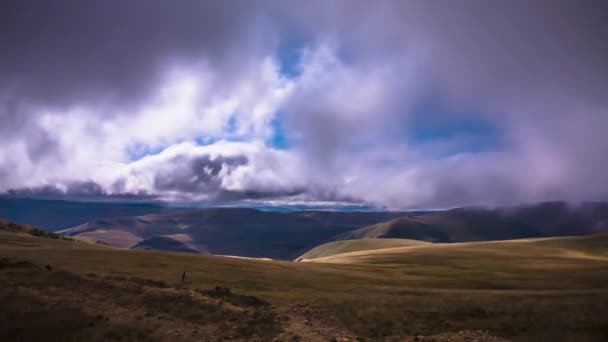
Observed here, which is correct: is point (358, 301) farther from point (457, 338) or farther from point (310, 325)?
point (457, 338)

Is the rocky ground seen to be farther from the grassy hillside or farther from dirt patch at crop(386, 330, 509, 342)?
the grassy hillside

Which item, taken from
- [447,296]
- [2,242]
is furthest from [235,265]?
[2,242]

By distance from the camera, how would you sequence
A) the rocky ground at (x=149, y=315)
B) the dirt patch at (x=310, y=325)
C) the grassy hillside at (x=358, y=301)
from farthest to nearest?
the grassy hillside at (x=358, y=301)
the dirt patch at (x=310, y=325)
the rocky ground at (x=149, y=315)

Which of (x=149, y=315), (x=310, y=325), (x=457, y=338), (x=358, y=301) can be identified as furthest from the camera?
(x=358, y=301)

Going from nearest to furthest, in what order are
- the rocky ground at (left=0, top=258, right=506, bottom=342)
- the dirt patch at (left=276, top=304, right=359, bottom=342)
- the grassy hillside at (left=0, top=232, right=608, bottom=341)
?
the rocky ground at (left=0, top=258, right=506, bottom=342) → the dirt patch at (left=276, top=304, right=359, bottom=342) → the grassy hillside at (left=0, top=232, right=608, bottom=341)

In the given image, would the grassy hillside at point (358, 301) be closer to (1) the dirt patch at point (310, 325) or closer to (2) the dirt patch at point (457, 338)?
(1) the dirt patch at point (310, 325)

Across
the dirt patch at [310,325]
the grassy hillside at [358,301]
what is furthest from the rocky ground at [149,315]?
the grassy hillside at [358,301]

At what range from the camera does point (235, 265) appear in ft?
189

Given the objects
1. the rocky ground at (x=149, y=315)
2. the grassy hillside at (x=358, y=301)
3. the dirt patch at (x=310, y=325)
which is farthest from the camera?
the grassy hillside at (x=358, y=301)

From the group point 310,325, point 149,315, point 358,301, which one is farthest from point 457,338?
point 149,315

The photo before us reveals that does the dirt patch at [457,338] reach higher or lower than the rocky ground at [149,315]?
lower

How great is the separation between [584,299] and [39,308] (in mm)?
45821

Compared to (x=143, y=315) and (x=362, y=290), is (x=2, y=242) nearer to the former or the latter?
(x=143, y=315)

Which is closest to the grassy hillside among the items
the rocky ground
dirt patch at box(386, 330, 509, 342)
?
the rocky ground
